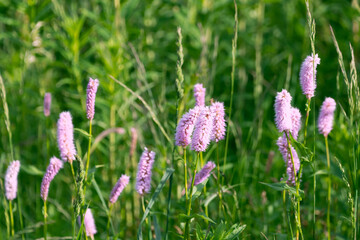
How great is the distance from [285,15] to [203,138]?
3317 mm

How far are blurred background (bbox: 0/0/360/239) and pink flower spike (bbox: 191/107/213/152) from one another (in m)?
0.85

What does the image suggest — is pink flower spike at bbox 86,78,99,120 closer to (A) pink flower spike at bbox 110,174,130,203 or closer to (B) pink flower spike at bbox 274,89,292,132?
(A) pink flower spike at bbox 110,174,130,203

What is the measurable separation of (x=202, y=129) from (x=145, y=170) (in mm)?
251

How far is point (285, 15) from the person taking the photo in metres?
4.43

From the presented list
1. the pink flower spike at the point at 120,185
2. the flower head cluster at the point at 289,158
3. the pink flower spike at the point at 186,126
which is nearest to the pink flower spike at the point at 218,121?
the pink flower spike at the point at 186,126

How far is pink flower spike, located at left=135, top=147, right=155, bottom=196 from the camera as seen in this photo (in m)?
1.50

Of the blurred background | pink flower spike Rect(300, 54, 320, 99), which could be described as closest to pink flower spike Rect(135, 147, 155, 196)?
pink flower spike Rect(300, 54, 320, 99)

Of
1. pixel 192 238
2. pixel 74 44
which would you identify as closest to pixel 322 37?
pixel 74 44

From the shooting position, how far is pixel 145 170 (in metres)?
1.51

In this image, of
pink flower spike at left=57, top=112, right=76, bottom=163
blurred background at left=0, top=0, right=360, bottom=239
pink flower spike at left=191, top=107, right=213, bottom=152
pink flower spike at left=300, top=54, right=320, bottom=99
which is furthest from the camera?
blurred background at left=0, top=0, right=360, bottom=239

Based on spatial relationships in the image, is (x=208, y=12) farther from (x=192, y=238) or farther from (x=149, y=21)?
(x=192, y=238)

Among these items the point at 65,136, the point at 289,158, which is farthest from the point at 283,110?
the point at 65,136

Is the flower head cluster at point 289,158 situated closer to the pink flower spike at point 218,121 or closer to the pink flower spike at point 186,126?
the pink flower spike at point 218,121

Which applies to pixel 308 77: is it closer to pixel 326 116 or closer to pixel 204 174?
pixel 326 116
